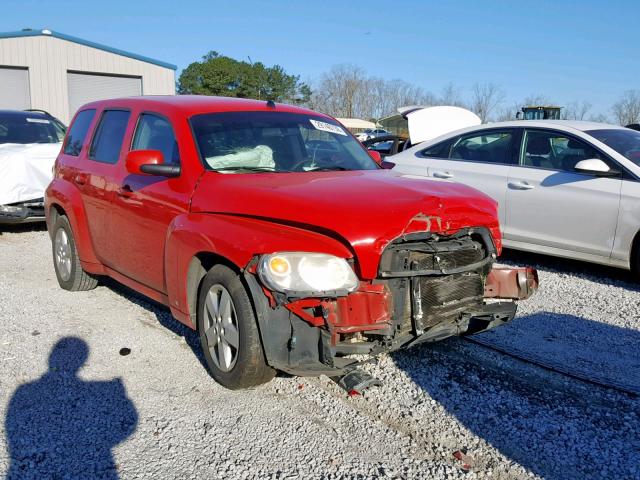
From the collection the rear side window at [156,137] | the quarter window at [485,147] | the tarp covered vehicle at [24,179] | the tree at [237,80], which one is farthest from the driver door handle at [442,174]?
the tree at [237,80]

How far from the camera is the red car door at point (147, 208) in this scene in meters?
4.08

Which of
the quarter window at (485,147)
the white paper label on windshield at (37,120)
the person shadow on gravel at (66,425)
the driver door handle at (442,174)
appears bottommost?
the person shadow on gravel at (66,425)

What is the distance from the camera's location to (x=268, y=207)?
11.3ft

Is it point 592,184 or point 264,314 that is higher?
point 592,184

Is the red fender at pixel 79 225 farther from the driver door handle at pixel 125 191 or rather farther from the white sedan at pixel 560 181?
the white sedan at pixel 560 181

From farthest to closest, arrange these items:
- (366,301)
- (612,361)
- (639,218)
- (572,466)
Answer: (639,218), (612,361), (366,301), (572,466)

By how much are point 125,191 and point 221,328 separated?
1553 mm

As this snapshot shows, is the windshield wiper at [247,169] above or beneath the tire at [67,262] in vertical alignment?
above

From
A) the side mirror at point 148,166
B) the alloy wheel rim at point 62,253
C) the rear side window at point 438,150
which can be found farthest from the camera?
the rear side window at point 438,150

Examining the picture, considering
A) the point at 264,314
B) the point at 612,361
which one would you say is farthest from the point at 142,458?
the point at 612,361

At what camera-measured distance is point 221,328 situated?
364cm

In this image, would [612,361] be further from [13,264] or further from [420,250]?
[13,264]

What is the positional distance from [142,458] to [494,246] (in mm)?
2354

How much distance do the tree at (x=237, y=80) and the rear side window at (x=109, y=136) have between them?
4160 centimetres
